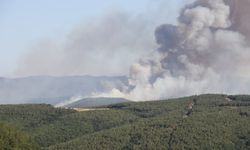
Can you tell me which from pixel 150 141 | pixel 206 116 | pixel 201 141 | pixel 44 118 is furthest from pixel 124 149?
pixel 44 118

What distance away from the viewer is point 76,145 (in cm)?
15875

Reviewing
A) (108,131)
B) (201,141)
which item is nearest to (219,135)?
(201,141)

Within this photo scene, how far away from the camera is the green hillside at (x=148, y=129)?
157 meters

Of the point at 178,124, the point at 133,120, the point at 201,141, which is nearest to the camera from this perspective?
the point at 201,141

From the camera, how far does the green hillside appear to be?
6186 inches

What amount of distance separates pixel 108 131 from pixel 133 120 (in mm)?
23610

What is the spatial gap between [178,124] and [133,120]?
25.5 metres

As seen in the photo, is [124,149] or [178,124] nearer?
[124,149]

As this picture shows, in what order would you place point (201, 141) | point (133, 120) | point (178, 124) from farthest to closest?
point (133, 120)
point (178, 124)
point (201, 141)

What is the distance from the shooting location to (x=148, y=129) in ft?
548

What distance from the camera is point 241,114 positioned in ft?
590

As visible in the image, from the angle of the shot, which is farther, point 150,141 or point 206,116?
point 206,116

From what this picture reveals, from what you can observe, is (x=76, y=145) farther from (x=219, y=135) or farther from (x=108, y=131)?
(x=219, y=135)

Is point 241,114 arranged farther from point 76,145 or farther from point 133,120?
point 76,145
